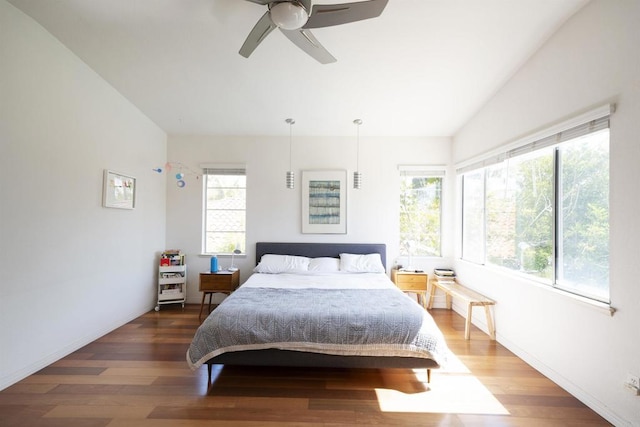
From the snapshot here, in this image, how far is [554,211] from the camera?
7.71 ft

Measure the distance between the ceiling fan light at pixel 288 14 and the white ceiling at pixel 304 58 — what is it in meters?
0.57

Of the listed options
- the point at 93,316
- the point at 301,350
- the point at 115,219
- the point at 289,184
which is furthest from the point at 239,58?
the point at 93,316

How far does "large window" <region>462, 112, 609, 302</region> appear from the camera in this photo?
1.98 metres

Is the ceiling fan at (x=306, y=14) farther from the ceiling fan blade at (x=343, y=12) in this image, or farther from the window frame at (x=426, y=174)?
the window frame at (x=426, y=174)

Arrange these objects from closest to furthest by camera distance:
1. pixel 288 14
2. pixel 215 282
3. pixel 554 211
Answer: pixel 288 14
pixel 554 211
pixel 215 282

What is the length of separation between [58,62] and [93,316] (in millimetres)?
2470

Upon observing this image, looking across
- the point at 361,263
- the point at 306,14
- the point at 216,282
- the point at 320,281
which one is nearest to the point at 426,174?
the point at 361,263

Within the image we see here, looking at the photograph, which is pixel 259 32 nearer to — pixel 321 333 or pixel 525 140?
pixel 321 333

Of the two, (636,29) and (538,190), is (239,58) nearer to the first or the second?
(636,29)

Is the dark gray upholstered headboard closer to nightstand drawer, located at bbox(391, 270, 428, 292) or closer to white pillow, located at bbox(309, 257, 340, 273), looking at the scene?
white pillow, located at bbox(309, 257, 340, 273)

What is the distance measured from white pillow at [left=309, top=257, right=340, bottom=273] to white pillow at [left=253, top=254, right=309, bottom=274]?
87 mm

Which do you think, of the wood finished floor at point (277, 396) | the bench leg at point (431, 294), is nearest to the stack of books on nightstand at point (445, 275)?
the bench leg at point (431, 294)

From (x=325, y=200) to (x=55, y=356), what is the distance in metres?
3.36

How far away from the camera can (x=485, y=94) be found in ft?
10.3
